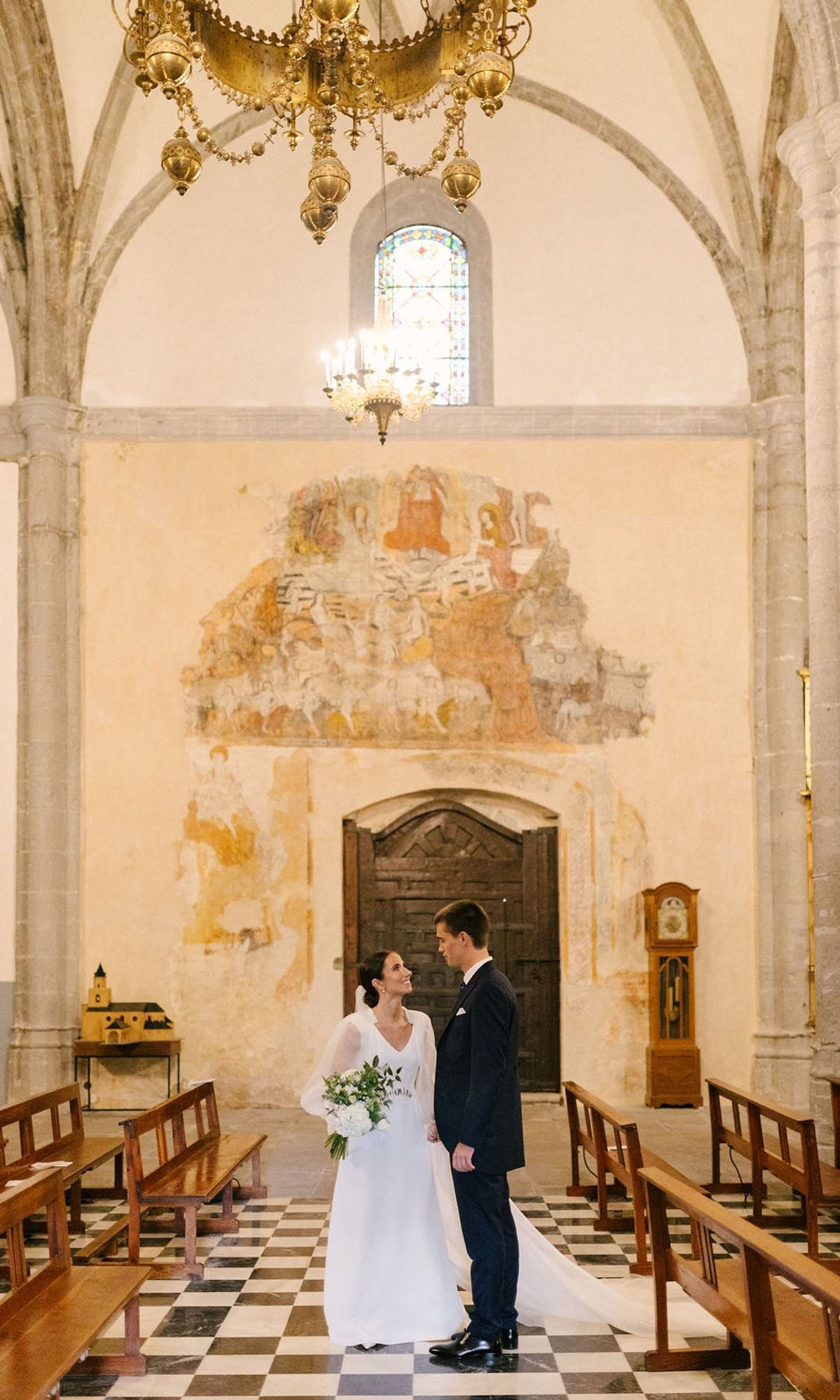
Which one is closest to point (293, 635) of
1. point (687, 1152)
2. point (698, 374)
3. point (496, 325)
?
point (496, 325)

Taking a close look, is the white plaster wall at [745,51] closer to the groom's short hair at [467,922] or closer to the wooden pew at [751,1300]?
the groom's short hair at [467,922]

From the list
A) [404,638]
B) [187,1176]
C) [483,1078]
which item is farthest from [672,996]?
[483,1078]

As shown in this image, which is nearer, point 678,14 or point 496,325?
point 678,14

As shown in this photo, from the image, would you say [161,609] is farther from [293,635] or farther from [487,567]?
[487,567]

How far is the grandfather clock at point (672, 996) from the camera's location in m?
13.3

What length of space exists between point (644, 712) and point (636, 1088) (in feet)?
11.5

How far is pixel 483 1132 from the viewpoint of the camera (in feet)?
18.6

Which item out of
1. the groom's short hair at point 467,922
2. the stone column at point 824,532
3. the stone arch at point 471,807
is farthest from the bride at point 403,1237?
the stone arch at point 471,807

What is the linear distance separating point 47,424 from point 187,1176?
8550mm

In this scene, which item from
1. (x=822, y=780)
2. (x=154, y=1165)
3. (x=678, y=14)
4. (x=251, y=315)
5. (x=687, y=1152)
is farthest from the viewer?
(x=251, y=315)

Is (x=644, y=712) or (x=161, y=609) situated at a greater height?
(x=161, y=609)

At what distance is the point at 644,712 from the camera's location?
45.8 feet

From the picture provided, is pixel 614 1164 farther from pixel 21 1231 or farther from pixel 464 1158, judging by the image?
pixel 21 1231

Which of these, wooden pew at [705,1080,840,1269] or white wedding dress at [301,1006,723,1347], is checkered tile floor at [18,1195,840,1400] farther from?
wooden pew at [705,1080,840,1269]
